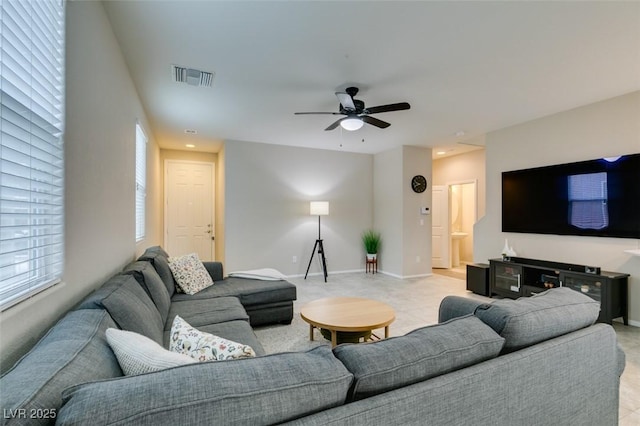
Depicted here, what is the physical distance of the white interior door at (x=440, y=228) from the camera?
7.02 meters

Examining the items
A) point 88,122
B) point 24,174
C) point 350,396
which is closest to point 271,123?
point 88,122

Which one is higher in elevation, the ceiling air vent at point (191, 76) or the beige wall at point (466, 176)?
the ceiling air vent at point (191, 76)

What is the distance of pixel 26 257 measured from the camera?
113 cm

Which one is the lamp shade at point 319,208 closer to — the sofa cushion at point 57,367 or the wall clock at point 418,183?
the wall clock at point 418,183

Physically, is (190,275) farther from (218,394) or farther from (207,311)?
(218,394)

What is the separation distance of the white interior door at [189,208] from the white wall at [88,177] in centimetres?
355

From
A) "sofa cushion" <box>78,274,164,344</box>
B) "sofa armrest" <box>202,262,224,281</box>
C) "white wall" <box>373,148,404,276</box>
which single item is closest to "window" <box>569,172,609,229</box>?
"white wall" <box>373,148,404,276</box>

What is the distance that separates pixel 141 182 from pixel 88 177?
7.01 ft

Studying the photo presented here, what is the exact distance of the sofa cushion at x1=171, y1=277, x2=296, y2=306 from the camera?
296cm

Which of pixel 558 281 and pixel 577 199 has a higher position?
pixel 577 199

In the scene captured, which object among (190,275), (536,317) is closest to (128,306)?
(190,275)

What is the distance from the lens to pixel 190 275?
121 inches

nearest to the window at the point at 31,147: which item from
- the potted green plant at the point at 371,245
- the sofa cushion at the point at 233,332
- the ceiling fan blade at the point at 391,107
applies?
the sofa cushion at the point at 233,332

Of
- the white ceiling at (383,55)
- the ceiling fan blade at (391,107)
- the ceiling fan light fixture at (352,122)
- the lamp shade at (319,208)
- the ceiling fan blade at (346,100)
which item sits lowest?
the lamp shade at (319,208)
